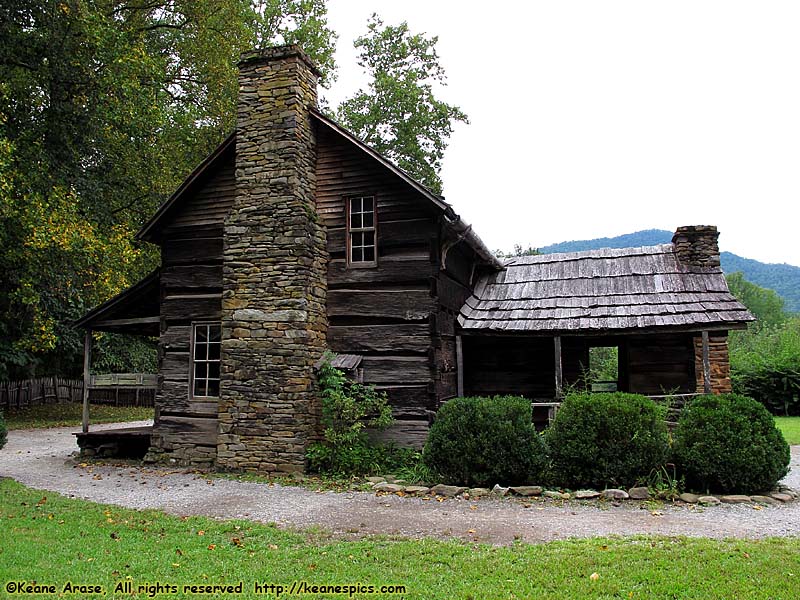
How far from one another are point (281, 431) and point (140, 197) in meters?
13.6

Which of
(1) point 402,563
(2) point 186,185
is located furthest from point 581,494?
(2) point 186,185

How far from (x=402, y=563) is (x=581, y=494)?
412cm

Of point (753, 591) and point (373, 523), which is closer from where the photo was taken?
point (753, 591)

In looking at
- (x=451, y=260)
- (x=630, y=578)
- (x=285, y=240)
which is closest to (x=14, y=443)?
(x=285, y=240)

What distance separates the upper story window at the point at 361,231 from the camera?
13.1m

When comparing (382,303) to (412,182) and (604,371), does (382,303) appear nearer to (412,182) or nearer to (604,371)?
(412,182)

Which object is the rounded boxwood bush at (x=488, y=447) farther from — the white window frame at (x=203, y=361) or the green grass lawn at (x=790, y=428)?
the green grass lawn at (x=790, y=428)

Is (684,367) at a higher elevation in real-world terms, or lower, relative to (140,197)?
lower

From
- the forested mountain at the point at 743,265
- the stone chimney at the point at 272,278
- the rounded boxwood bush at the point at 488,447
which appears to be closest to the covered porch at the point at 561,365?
the stone chimney at the point at 272,278

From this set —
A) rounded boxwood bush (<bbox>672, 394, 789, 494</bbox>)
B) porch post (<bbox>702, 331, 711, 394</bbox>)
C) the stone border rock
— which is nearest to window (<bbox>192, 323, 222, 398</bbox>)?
the stone border rock

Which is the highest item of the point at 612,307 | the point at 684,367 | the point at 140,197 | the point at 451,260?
the point at 140,197

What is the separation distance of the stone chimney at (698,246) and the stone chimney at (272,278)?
8390mm

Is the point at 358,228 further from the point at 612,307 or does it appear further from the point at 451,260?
the point at 612,307

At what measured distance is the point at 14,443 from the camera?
56.1 ft
